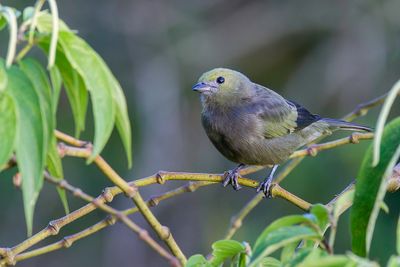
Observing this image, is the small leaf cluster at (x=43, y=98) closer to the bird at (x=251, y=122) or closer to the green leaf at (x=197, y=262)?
the green leaf at (x=197, y=262)

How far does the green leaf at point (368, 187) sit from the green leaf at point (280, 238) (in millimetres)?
188

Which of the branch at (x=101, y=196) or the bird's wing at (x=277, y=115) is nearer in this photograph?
the branch at (x=101, y=196)

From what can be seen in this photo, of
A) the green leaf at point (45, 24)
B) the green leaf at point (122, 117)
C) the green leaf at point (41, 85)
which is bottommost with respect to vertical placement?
the green leaf at point (122, 117)

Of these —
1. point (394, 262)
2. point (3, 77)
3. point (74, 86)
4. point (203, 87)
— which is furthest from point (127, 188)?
point (203, 87)

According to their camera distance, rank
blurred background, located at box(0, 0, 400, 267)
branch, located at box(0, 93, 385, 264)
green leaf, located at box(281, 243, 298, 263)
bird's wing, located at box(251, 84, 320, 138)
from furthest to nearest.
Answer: blurred background, located at box(0, 0, 400, 267), bird's wing, located at box(251, 84, 320, 138), branch, located at box(0, 93, 385, 264), green leaf, located at box(281, 243, 298, 263)

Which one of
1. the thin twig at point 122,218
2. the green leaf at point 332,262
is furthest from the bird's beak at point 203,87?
the green leaf at point 332,262

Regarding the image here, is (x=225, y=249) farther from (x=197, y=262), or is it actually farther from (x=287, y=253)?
(x=287, y=253)

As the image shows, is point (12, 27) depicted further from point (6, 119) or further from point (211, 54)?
point (211, 54)

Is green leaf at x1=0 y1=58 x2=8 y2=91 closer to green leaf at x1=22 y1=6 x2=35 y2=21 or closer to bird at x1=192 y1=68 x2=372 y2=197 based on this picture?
green leaf at x1=22 y1=6 x2=35 y2=21

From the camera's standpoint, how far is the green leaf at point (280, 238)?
5.63 feet

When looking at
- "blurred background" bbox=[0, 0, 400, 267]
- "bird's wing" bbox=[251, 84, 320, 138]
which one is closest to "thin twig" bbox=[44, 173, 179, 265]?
"bird's wing" bbox=[251, 84, 320, 138]

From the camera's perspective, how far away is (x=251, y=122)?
5266 mm

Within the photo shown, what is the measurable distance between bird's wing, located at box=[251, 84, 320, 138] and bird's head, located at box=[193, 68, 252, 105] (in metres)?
0.16

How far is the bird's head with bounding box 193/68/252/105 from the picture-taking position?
17.9 ft
